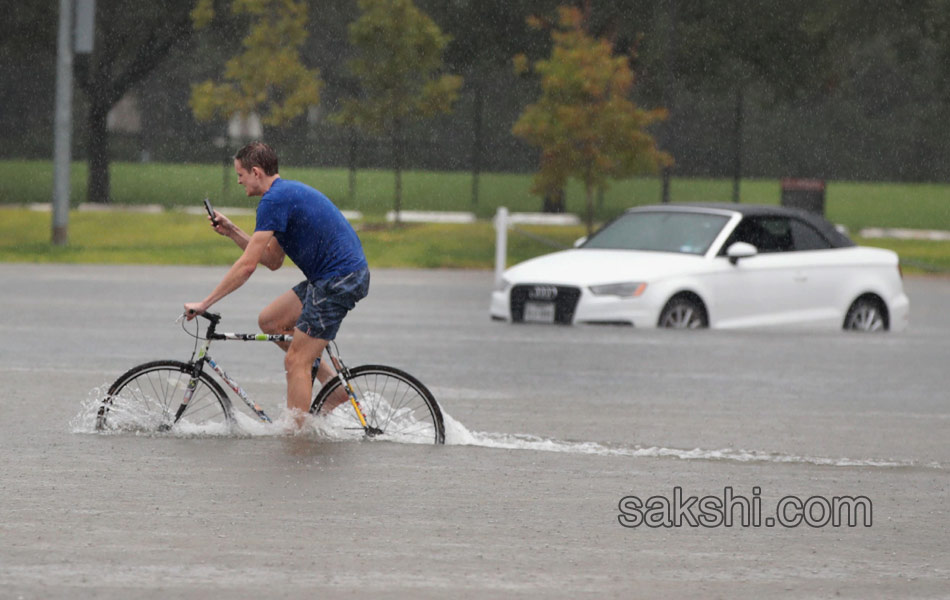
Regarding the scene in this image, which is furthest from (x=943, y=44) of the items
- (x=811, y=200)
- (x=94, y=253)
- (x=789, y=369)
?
(x=789, y=369)

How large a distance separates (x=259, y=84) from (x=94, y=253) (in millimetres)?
10297

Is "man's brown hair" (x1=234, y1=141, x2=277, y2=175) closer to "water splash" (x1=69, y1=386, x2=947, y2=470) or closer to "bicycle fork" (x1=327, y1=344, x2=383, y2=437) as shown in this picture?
"bicycle fork" (x1=327, y1=344, x2=383, y2=437)

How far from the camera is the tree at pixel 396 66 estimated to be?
31.7m

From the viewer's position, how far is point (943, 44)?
3594 centimetres

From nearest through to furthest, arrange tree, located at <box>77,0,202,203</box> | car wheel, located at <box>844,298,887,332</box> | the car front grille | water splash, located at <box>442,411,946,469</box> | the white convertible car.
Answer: water splash, located at <box>442,411,946,469</box> → the white convertible car → the car front grille → car wheel, located at <box>844,298,887,332</box> → tree, located at <box>77,0,202,203</box>

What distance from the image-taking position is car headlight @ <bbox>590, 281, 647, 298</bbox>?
597 inches

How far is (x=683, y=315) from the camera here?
51.1 feet

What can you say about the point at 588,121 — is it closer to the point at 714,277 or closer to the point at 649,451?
the point at 714,277

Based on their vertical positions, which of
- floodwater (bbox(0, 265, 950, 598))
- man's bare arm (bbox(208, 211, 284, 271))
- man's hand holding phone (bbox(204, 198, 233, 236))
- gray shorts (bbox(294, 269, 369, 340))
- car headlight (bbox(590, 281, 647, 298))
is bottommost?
floodwater (bbox(0, 265, 950, 598))

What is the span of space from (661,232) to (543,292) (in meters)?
1.50

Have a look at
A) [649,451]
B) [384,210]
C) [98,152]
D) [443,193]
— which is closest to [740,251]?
[649,451]

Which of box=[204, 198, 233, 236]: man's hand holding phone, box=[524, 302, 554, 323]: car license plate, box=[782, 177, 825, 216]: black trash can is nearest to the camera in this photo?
box=[204, 198, 233, 236]: man's hand holding phone

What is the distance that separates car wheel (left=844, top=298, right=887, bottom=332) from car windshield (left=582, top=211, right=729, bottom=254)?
1.65 meters

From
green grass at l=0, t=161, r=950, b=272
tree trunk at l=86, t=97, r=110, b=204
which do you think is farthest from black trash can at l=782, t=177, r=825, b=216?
tree trunk at l=86, t=97, r=110, b=204
